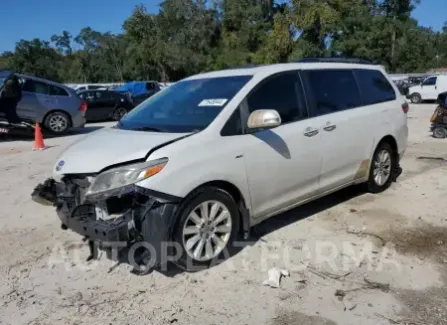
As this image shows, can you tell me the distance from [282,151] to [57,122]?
10.9 metres

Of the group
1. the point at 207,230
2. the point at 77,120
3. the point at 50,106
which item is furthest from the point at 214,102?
the point at 77,120

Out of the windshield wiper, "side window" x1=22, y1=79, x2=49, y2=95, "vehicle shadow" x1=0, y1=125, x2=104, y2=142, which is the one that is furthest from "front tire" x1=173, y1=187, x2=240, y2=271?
"side window" x1=22, y1=79, x2=49, y2=95

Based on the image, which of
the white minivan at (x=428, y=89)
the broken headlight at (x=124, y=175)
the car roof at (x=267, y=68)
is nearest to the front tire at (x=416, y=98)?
the white minivan at (x=428, y=89)

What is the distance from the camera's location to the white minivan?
24.2 meters

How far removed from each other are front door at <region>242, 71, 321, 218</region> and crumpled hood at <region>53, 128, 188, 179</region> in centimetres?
78

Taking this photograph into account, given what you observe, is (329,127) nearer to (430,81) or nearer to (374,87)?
(374,87)

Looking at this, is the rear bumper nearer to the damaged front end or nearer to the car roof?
the car roof

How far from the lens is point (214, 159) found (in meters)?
3.92

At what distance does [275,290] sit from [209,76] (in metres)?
2.42

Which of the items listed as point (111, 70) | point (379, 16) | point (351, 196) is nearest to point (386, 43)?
point (379, 16)

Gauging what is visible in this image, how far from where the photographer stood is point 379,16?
1756 inches

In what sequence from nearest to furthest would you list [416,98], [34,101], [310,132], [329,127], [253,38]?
[310,132]
[329,127]
[34,101]
[416,98]
[253,38]

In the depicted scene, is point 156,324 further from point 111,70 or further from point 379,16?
point 111,70

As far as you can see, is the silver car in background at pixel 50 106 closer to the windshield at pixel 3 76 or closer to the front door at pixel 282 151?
the windshield at pixel 3 76
